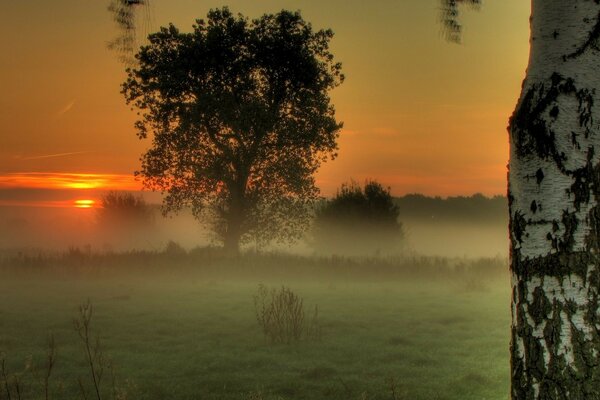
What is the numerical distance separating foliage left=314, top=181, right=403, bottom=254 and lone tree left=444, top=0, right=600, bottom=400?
36130 mm

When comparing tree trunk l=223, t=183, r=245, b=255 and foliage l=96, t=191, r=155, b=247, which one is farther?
foliage l=96, t=191, r=155, b=247

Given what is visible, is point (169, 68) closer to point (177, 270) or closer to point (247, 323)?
point (177, 270)

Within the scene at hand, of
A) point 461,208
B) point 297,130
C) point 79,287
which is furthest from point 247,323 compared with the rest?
point 461,208

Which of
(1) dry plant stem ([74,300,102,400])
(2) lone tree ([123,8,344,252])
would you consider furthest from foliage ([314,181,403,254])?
(1) dry plant stem ([74,300,102,400])

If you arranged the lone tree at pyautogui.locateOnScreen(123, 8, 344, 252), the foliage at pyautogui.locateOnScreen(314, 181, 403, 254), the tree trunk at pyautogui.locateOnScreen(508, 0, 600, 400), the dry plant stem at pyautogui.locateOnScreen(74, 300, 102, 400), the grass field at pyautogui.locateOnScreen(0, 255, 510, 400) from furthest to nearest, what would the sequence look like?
the foliage at pyautogui.locateOnScreen(314, 181, 403, 254), the lone tree at pyautogui.locateOnScreen(123, 8, 344, 252), the grass field at pyautogui.locateOnScreen(0, 255, 510, 400), the dry plant stem at pyautogui.locateOnScreen(74, 300, 102, 400), the tree trunk at pyautogui.locateOnScreen(508, 0, 600, 400)

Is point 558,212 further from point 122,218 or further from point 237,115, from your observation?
point 122,218

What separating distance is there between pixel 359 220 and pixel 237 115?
14243 millimetres

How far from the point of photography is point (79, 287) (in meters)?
24.4

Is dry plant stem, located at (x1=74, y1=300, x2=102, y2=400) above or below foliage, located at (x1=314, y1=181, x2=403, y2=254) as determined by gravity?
below

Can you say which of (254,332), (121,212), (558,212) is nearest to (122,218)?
(121,212)

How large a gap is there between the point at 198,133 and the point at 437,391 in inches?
918

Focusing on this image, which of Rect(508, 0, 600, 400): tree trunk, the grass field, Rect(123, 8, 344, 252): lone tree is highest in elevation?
Rect(123, 8, 344, 252): lone tree

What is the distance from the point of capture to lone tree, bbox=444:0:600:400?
4461 millimetres

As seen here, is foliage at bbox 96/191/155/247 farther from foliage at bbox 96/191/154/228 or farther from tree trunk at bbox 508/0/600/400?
tree trunk at bbox 508/0/600/400
